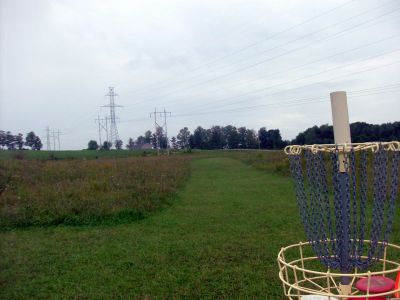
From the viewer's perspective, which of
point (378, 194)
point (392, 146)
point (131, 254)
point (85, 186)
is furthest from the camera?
point (85, 186)

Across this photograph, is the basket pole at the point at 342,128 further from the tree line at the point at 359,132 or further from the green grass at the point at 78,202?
the green grass at the point at 78,202

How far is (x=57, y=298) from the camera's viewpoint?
3.77m

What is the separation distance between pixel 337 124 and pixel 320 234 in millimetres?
593

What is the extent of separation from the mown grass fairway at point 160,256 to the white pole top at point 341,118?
90.3 inches

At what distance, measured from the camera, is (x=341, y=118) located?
5.58ft

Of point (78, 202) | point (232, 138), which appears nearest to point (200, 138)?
point (232, 138)

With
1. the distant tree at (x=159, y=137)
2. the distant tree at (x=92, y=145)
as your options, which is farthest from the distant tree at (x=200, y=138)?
the distant tree at (x=92, y=145)

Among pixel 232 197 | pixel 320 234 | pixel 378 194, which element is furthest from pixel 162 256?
pixel 232 197

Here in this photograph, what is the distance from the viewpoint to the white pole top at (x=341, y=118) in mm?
1697

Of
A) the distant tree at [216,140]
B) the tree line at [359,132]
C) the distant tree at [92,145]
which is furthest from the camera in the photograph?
the distant tree at [216,140]

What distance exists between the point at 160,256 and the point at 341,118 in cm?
370

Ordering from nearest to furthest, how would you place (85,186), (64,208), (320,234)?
(320,234), (64,208), (85,186)

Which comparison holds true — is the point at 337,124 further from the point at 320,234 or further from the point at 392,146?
the point at 320,234

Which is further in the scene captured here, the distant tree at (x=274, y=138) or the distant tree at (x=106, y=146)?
the distant tree at (x=106, y=146)
